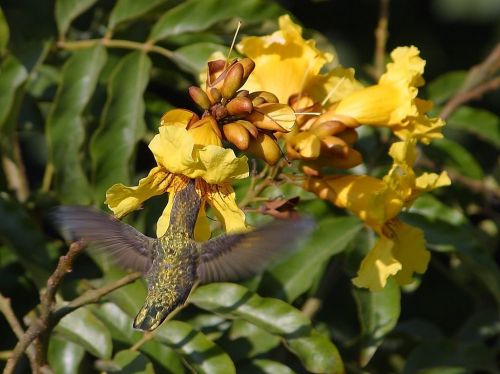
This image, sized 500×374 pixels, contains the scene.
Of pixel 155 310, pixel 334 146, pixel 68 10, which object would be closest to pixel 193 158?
pixel 155 310

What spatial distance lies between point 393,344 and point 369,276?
1147mm

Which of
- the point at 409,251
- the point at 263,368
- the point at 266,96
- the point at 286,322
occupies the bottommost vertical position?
the point at 263,368

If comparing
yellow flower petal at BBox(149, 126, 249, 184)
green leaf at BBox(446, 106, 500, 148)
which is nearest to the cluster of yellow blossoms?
yellow flower petal at BBox(149, 126, 249, 184)

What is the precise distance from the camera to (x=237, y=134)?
2.29 meters

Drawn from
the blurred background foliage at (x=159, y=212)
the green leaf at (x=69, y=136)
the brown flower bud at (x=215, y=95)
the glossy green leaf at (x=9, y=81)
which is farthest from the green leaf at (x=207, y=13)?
the brown flower bud at (x=215, y=95)

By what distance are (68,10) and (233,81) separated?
3.84 feet

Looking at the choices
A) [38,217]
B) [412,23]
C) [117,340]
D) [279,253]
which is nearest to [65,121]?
[38,217]

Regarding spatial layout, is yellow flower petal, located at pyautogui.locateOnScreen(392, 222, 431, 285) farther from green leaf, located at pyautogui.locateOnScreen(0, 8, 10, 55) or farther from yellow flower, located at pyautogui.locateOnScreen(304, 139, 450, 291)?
green leaf, located at pyautogui.locateOnScreen(0, 8, 10, 55)

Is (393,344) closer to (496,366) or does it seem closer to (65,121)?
(496,366)

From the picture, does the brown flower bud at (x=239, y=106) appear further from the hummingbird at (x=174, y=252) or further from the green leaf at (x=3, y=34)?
the green leaf at (x=3, y=34)

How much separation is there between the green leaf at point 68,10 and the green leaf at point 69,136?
0.92 ft

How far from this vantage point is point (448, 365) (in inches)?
127

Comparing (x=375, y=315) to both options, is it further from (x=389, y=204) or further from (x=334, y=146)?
(x=334, y=146)

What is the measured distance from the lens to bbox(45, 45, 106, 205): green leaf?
297 centimetres
